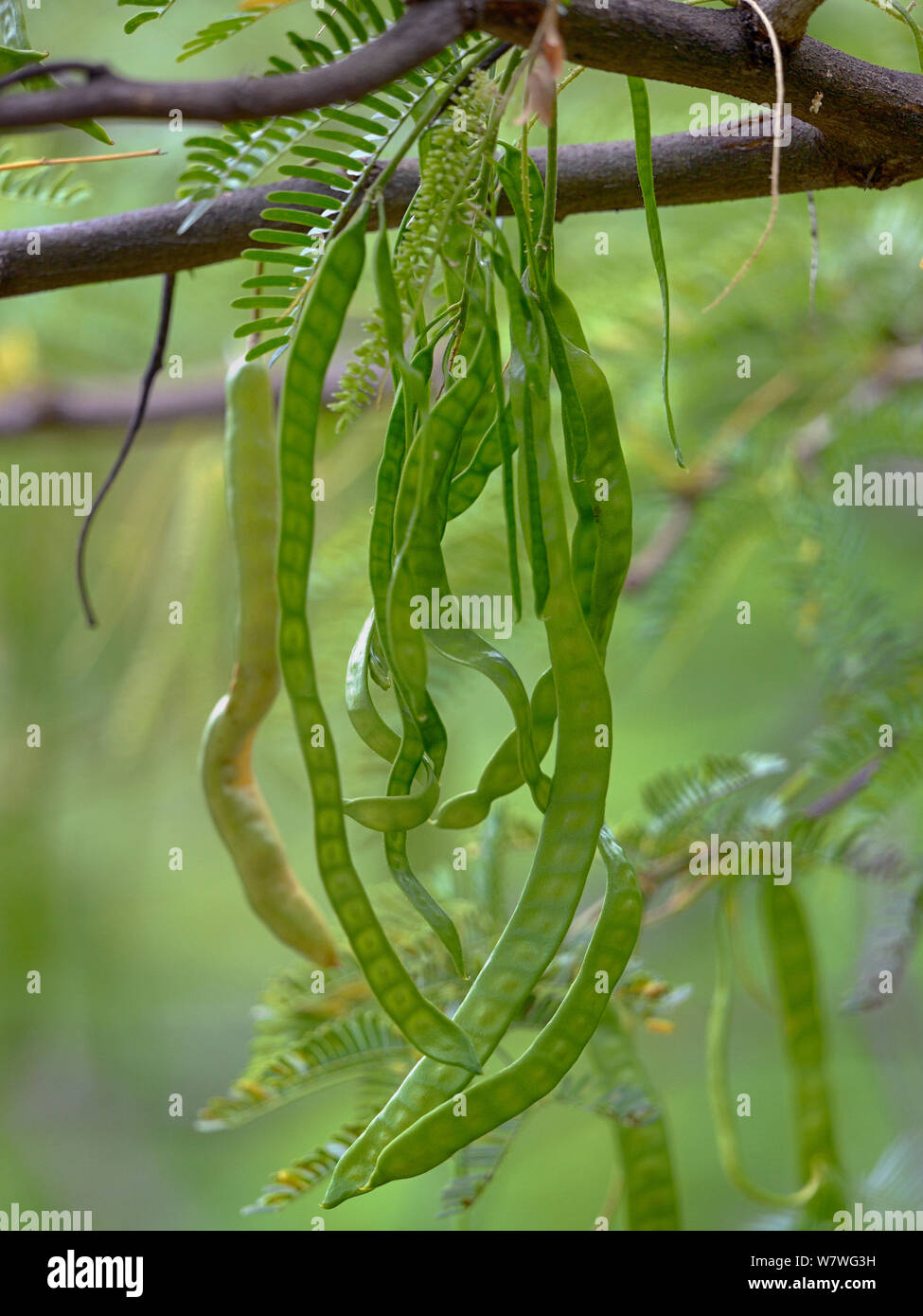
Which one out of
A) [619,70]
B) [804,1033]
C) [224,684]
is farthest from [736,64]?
[224,684]

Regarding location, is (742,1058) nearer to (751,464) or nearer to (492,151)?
(751,464)

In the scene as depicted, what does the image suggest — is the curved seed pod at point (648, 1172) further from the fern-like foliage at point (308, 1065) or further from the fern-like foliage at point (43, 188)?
the fern-like foliage at point (43, 188)

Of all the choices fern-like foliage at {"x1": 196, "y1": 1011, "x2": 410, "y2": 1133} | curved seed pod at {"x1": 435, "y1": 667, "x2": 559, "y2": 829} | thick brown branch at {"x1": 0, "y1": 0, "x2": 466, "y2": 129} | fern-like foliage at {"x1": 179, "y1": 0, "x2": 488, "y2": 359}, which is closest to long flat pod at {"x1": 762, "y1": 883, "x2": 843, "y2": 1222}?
fern-like foliage at {"x1": 196, "y1": 1011, "x2": 410, "y2": 1133}

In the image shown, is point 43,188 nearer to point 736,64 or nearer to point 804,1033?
Result: point 736,64

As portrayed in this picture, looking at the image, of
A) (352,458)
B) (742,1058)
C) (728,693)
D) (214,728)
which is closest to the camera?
(214,728)

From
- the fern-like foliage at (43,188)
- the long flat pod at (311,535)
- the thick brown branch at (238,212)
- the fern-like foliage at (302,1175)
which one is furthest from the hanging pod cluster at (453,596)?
the fern-like foliage at (43,188)
